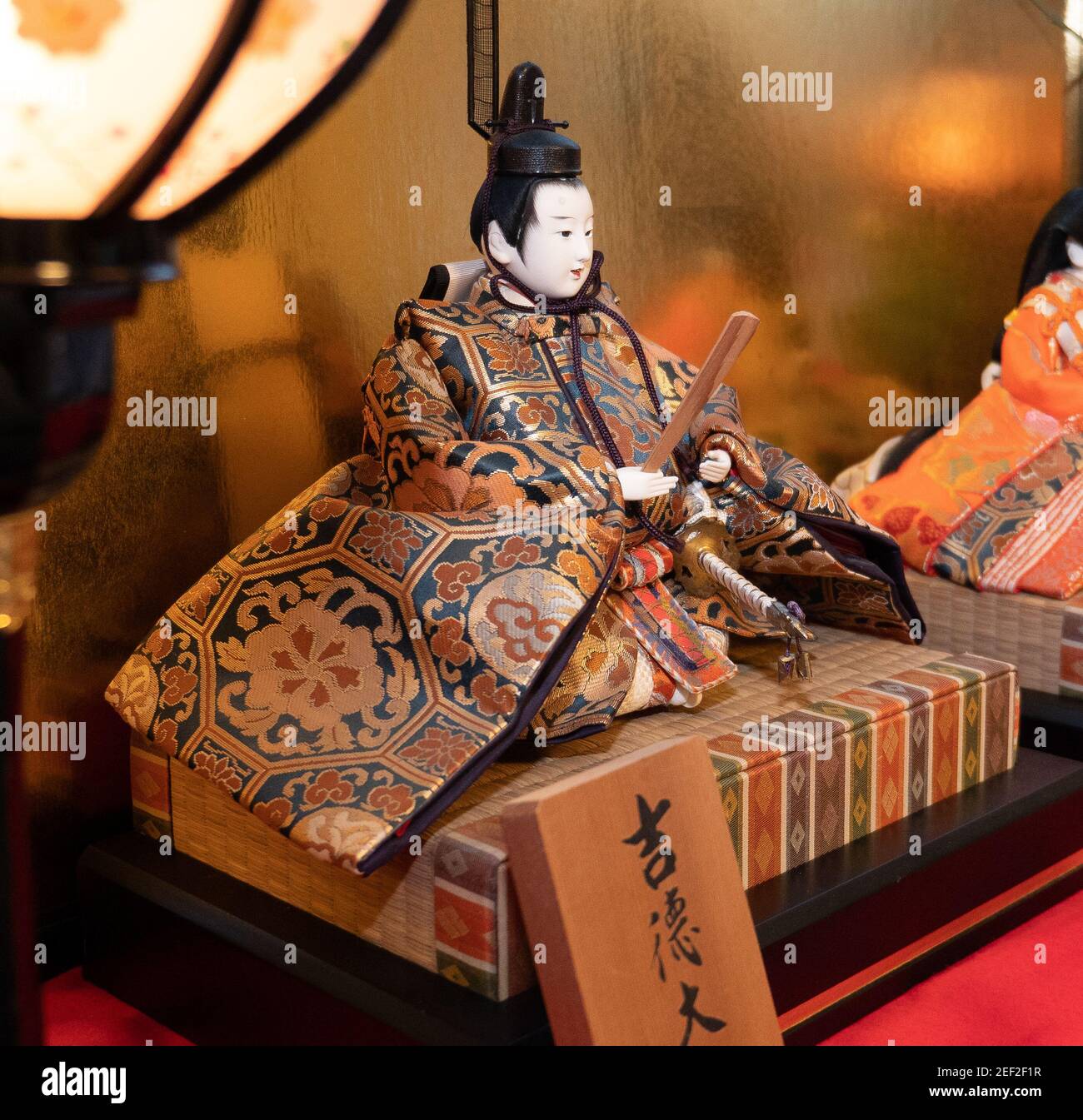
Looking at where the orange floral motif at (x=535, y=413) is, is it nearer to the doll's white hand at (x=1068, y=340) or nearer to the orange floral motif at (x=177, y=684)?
the orange floral motif at (x=177, y=684)

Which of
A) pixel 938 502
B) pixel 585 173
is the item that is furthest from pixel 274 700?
pixel 938 502

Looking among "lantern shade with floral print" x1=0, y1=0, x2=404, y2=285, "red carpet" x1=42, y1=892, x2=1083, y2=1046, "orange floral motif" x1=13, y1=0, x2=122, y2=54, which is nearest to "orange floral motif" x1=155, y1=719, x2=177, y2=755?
"red carpet" x1=42, y1=892, x2=1083, y2=1046

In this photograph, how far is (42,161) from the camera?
896 millimetres

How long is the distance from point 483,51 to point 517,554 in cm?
125

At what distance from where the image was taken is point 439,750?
6.38 feet

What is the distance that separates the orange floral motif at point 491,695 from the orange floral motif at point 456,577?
136 mm

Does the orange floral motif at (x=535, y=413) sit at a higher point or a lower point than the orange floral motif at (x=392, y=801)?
higher

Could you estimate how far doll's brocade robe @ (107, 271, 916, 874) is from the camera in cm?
198

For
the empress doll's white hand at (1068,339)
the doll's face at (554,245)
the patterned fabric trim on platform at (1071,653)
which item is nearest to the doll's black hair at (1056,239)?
the empress doll's white hand at (1068,339)

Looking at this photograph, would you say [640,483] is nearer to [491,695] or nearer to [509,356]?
[509,356]

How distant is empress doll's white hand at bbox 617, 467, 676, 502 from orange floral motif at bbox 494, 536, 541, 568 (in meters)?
0.26

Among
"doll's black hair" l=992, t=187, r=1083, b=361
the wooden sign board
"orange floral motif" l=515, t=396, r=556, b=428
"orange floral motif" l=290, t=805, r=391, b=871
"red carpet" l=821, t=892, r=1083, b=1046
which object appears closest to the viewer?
the wooden sign board

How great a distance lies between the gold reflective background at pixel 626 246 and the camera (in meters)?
2.52

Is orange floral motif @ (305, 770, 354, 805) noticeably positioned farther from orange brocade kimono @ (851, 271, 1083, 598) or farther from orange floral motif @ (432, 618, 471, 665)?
orange brocade kimono @ (851, 271, 1083, 598)
